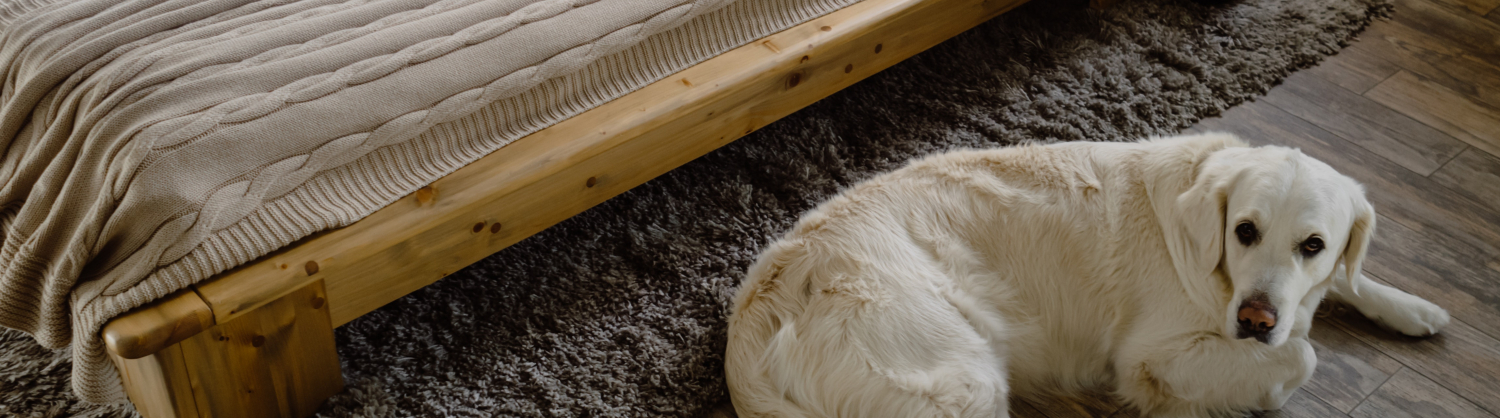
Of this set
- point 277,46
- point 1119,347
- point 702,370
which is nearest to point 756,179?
point 702,370

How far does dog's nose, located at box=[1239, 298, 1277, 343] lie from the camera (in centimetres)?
140

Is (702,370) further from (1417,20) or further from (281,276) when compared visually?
(1417,20)

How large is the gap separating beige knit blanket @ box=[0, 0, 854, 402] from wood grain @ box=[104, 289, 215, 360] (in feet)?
0.06

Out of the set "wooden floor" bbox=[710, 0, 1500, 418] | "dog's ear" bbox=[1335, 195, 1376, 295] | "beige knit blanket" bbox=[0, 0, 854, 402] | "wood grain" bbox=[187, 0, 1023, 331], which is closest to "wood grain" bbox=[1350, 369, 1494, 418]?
"wooden floor" bbox=[710, 0, 1500, 418]


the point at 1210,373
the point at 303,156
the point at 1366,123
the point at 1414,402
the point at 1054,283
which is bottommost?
the point at 1414,402

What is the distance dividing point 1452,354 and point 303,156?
6.21ft

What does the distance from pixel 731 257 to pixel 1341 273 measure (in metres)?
1.08

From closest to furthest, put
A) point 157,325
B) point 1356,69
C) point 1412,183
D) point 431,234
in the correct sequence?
1. point 157,325
2. point 431,234
3. point 1412,183
4. point 1356,69

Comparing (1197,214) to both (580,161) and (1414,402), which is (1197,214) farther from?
(580,161)

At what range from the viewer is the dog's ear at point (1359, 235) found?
1.44 metres

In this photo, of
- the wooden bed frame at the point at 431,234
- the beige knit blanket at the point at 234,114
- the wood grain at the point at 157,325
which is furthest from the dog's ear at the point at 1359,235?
the wood grain at the point at 157,325

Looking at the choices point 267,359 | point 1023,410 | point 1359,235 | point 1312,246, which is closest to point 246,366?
point 267,359

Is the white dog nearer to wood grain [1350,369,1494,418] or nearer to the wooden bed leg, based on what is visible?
Result: wood grain [1350,369,1494,418]

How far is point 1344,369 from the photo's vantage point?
68.9 inches
